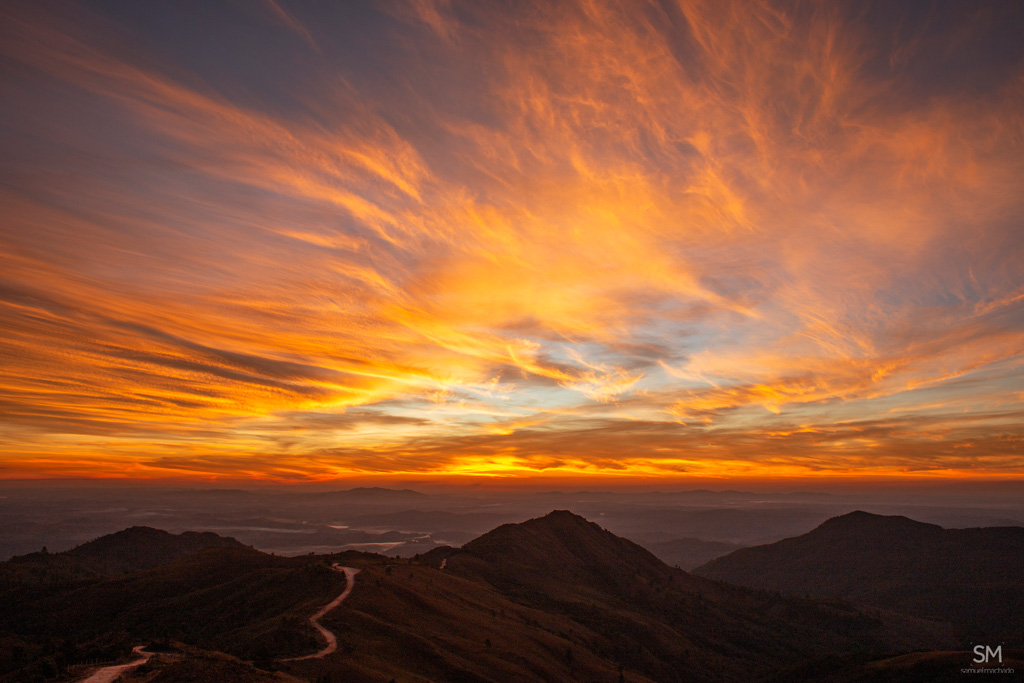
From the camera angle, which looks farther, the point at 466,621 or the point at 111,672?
the point at 466,621

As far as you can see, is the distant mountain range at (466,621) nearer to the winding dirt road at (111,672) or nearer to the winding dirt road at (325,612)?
the winding dirt road at (325,612)

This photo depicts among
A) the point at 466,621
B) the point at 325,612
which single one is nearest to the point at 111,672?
the point at 325,612

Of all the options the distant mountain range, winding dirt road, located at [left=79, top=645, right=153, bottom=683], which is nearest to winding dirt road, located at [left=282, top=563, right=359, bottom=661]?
the distant mountain range

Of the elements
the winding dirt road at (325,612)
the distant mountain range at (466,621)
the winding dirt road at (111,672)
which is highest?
the winding dirt road at (111,672)

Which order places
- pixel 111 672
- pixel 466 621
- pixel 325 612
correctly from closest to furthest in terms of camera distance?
pixel 111 672, pixel 325 612, pixel 466 621

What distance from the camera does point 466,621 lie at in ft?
231

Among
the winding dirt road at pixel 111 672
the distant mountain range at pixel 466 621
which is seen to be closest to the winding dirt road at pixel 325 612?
the distant mountain range at pixel 466 621

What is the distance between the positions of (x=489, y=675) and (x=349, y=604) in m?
19.6

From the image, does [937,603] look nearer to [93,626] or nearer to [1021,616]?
[1021,616]

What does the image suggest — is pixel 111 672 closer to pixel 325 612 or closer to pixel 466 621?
pixel 325 612

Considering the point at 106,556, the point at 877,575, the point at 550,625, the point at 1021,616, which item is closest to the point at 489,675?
the point at 550,625

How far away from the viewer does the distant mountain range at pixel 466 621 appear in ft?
157

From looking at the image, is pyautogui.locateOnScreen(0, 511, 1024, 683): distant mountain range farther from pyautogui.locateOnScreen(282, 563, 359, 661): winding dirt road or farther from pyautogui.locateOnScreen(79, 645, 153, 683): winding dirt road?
pyautogui.locateOnScreen(79, 645, 153, 683): winding dirt road

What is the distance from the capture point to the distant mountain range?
157 feet
